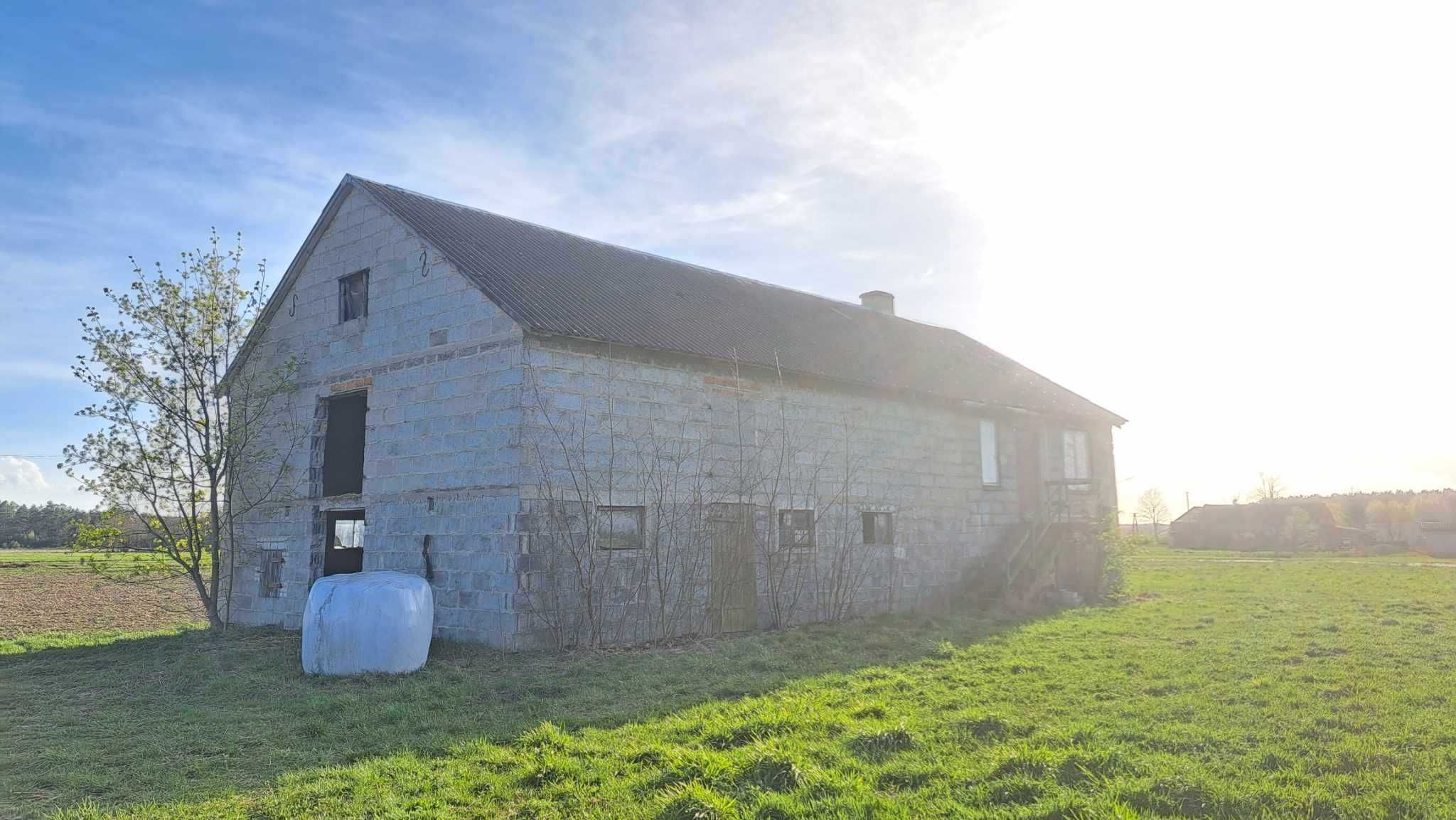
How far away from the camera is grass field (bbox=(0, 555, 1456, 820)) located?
235 inches

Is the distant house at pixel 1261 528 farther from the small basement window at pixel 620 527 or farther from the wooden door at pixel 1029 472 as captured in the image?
the small basement window at pixel 620 527

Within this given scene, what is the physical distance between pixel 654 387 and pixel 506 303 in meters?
2.56

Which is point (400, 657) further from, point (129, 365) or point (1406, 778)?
point (1406, 778)

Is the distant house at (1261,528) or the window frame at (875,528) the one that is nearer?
the window frame at (875,528)

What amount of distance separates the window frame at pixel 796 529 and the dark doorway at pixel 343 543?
686 centimetres

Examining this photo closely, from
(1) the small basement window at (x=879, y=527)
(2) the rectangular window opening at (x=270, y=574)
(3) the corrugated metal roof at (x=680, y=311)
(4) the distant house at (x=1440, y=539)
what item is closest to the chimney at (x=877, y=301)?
(3) the corrugated metal roof at (x=680, y=311)

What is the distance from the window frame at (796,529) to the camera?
1577 cm

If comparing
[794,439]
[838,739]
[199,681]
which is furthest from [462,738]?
[794,439]

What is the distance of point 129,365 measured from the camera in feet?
50.3

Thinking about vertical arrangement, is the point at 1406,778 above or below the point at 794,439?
below

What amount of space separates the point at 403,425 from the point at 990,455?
41.1ft

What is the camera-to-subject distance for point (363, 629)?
1130cm

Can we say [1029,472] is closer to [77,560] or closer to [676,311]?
[676,311]

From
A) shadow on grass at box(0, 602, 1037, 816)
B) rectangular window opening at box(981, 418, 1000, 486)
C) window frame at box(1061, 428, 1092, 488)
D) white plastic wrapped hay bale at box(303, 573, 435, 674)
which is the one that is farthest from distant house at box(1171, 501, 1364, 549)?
white plastic wrapped hay bale at box(303, 573, 435, 674)
